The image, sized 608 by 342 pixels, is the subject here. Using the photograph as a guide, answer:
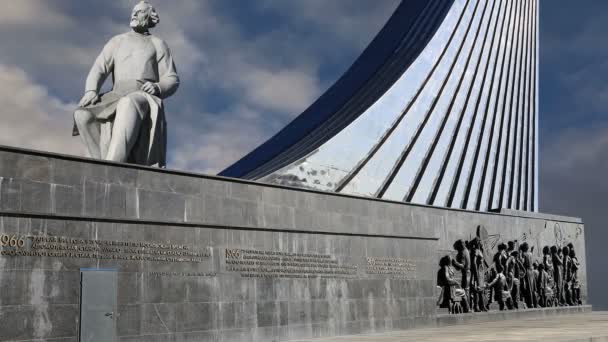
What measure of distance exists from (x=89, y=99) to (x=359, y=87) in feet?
38.7

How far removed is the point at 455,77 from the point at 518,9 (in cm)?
601

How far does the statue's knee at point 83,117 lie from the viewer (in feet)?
30.7

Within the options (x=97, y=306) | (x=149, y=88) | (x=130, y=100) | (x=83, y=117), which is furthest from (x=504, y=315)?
(x=83, y=117)

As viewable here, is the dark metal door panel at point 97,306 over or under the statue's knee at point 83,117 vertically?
under

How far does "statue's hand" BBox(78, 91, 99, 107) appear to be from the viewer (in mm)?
9409

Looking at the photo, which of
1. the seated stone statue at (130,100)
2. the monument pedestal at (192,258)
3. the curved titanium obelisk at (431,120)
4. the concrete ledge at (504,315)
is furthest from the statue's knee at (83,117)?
the concrete ledge at (504,315)

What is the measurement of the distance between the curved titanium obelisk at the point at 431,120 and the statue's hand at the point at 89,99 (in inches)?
174

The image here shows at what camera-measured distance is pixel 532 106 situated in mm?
25891

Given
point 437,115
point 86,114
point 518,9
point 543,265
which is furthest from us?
point 518,9

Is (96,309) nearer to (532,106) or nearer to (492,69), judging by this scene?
(492,69)

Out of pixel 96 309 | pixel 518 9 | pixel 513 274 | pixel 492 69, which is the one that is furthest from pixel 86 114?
pixel 518 9

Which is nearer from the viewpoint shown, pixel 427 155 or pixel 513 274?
pixel 513 274

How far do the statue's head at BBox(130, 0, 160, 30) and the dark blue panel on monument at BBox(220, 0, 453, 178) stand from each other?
6.33m

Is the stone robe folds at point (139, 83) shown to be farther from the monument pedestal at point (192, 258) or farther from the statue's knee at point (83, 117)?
the monument pedestal at point (192, 258)
